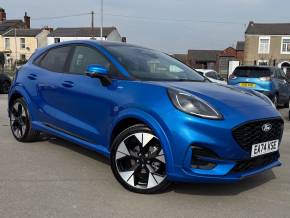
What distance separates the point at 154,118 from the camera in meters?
3.94

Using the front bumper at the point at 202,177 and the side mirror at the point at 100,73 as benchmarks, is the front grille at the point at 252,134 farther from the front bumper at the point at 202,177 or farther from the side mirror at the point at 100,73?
the side mirror at the point at 100,73

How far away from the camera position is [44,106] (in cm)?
561

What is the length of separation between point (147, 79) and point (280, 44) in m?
52.4

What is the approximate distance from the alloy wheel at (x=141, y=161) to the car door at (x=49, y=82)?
1.38 metres

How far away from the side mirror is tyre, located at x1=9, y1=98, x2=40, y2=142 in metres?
2.00

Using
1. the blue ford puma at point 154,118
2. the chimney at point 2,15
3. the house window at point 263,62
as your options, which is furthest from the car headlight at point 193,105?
the chimney at point 2,15

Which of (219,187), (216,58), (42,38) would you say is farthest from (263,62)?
(219,187)

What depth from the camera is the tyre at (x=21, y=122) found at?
20.2 feet

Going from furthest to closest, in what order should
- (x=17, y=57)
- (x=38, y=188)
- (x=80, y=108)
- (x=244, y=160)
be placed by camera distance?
1. (x=17, y=57)
2. (x=80, y=108)
3. (x=38, y=188)
4. (x=244, y=160)

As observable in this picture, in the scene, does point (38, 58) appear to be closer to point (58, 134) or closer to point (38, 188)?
point (58, 134)

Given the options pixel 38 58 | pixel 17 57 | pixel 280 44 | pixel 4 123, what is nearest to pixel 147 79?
pixel 38 58

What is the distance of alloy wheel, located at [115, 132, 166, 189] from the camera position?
4.03 meters

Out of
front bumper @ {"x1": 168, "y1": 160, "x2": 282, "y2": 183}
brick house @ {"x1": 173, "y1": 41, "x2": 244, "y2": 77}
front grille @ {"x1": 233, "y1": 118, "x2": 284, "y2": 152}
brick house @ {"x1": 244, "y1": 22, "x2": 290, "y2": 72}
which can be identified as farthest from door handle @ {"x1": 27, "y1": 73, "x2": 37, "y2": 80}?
brick house @ {"x1": 173, "y1": 41, "x2": 244, "y2": 77}

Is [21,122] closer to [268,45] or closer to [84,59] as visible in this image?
[84,59]
